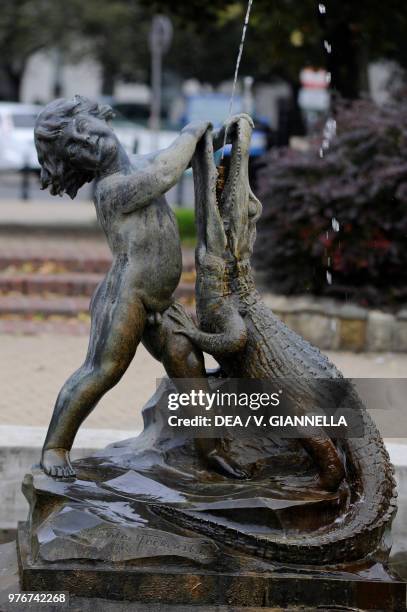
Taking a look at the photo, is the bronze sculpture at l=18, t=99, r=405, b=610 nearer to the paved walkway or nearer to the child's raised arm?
the child's raised arm

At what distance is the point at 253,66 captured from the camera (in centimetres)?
3691

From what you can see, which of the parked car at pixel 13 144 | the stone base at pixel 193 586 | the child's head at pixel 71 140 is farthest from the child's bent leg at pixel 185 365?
the parked car at pixel 13 144

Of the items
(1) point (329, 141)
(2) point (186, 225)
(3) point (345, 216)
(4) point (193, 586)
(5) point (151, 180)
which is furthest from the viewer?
Answer: (2) point (186, 225)

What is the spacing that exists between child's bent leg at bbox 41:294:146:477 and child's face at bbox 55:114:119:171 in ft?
1.84

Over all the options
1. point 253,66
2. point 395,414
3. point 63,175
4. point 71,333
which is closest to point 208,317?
point 63,175

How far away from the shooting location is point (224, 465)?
15.1 ft

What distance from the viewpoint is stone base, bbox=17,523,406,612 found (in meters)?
4.25

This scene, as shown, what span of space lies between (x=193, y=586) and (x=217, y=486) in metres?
0.44

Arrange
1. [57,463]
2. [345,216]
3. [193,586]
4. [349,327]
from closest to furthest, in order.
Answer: [193,586] < [57,463] < [349,327] < [345,216]

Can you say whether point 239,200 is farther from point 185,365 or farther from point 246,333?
point 185,365

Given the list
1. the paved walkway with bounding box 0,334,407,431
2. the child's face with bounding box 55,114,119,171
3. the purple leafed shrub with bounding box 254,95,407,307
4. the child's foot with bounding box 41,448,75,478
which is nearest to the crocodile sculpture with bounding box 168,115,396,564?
the child's face with bounding box 55,114,119,171

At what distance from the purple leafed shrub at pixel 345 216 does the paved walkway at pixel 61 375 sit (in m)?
0.87

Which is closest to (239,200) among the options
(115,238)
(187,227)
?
(115,238)

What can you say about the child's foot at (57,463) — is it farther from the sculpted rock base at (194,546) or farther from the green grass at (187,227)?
the green grass at (187,227)
